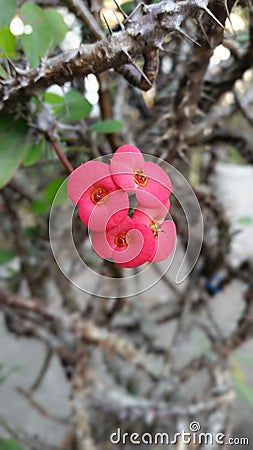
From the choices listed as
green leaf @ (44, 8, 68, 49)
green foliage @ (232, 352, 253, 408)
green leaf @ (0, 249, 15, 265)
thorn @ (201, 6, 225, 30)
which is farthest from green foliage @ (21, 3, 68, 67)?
green foliage @ (232, 352, 253, 408)

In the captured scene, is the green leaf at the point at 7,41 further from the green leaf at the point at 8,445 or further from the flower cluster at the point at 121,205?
the green leaf at the point at 8,445

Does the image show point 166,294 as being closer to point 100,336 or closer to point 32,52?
point 100,336

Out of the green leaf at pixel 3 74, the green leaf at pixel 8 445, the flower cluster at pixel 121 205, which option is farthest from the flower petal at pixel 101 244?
the green leaf at pixel 8 445

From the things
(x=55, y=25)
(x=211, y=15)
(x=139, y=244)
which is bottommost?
(x=139, y=244)

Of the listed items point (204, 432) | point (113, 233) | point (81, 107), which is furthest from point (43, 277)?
point (113, 233)

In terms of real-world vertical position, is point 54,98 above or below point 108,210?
above

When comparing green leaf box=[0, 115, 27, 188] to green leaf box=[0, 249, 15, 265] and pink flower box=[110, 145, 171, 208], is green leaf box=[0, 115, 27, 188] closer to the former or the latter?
pink flower box=[110, 145, 171, 208]

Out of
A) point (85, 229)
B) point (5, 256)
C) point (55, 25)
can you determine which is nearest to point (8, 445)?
point (5, 256)

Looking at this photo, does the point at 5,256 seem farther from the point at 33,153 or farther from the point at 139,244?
the point at 139,244
